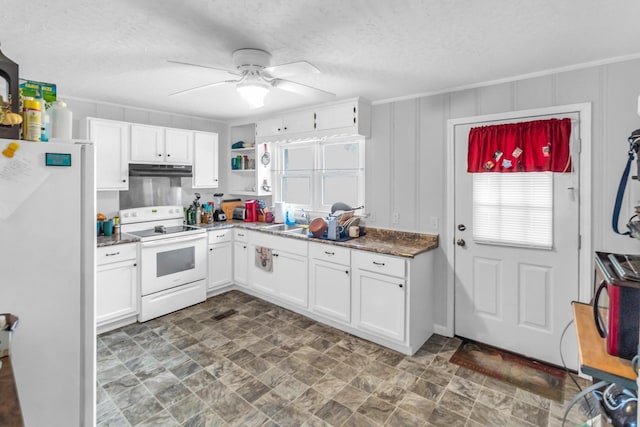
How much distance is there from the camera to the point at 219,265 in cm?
421

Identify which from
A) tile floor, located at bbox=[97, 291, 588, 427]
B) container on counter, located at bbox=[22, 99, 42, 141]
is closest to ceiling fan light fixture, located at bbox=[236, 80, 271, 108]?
container on counter, located at bbox=[22, 99, 42, 141]

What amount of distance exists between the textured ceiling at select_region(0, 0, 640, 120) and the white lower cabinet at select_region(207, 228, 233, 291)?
1928 millimetres

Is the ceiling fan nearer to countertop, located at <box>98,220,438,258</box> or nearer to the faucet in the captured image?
countertop, located at <box>98,220,438,258</box>

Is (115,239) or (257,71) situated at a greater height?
(257,71)

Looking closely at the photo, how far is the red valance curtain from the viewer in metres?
2.53

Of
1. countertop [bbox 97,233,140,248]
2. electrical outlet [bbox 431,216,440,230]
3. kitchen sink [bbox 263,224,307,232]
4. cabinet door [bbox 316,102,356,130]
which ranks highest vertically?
cabinet door [bbox 316,102,356,130]

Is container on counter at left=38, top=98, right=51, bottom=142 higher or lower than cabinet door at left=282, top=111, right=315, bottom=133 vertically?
lower

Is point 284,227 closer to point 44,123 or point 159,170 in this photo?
point 159,170

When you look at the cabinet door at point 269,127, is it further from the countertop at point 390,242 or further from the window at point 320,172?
the countertop at point 390,242

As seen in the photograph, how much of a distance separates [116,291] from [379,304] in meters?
2.58

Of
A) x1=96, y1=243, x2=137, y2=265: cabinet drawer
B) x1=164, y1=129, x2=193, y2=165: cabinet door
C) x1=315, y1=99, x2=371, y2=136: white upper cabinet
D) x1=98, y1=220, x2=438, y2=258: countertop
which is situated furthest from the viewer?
x1=164, y1=129, x2=193, y2=165: cabinet door

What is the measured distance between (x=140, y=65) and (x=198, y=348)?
2390 millimetres

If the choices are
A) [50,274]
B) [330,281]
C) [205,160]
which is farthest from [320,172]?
[50,274]

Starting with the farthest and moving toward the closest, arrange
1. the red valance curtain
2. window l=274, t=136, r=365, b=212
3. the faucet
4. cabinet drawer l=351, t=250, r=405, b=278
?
the faucet
window l=274, t=136, r=365, b=212
cabinet drawer l=351, t=250, r=405, b=278
the red valance curtain
